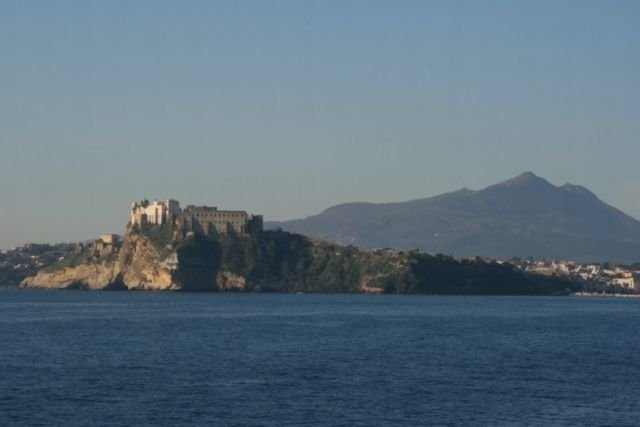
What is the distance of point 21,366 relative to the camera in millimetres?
81938

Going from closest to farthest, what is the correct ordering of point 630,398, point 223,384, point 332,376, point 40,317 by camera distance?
point 630,398, point 223,384, point 332,376, point 40,317

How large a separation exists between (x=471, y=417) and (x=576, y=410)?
6.37 m

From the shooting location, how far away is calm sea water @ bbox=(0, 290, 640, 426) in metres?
61.3

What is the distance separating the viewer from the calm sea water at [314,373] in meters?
61.3

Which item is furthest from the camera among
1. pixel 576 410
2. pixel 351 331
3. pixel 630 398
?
pixel 351 331

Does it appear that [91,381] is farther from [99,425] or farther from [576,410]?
[576,410]

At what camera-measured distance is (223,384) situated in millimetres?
72312

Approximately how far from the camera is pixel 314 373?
258ft

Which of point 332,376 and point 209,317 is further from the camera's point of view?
point 209,317

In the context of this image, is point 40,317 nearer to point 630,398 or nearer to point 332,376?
point 332,376

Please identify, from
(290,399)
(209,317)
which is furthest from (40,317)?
(290,399)

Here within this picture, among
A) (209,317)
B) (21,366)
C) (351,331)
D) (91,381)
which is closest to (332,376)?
(91,381)

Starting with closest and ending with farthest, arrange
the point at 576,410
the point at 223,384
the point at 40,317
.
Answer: the point at 576,410 → the point at 223,384 → the point at 40,317

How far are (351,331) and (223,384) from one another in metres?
49.0
